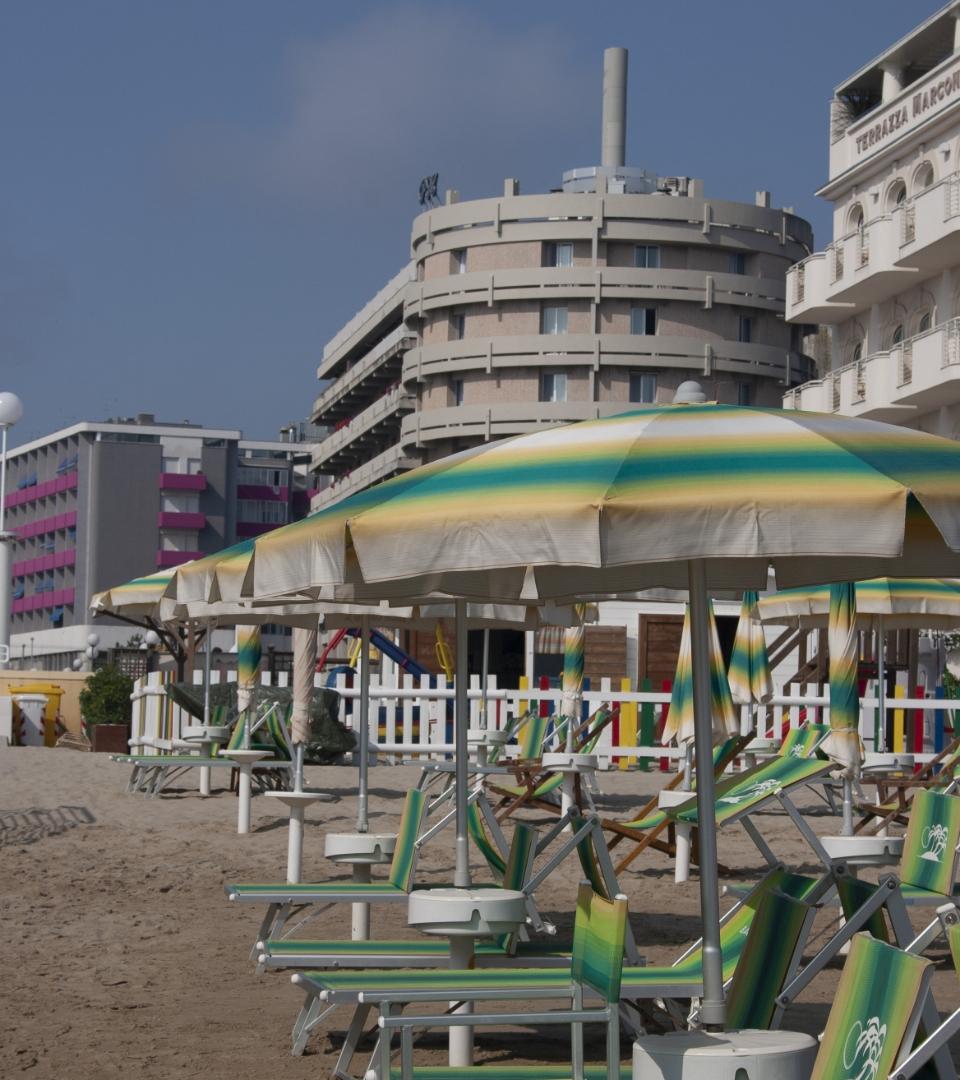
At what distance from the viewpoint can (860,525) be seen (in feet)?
15.4

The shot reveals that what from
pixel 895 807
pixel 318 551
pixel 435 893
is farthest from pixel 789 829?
pixel 318 551

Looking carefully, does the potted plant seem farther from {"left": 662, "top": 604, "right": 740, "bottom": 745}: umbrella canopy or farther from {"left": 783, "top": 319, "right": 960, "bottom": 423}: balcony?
{"left": 662, "top": 604, "right": 740, "bottom": 745}: umbrella canopy

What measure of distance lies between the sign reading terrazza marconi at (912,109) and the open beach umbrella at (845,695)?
26707 millimetres

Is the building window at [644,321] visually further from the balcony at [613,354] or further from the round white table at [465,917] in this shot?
the round white table at [465,917]

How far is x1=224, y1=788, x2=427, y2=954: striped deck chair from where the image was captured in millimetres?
8219

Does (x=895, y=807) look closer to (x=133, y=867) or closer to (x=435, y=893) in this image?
(x=133, y=867)

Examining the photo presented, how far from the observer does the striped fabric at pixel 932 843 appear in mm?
8000

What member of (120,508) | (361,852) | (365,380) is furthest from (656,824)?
(120,508)

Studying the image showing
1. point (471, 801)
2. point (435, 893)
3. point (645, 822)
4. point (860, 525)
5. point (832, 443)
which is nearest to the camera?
point (860, 525)

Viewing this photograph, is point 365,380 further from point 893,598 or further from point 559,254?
point 893,598

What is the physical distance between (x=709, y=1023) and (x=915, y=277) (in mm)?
34392

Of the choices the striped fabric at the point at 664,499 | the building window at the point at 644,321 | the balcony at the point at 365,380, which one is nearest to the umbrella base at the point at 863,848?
the striped fabric at the point at 664,499

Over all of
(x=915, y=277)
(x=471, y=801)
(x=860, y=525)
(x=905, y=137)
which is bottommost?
(x=471, y=801)

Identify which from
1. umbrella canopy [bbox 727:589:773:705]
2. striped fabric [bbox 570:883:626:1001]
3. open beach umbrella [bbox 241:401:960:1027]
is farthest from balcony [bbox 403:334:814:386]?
striped fabric [bbox 570:883:626:1001]
